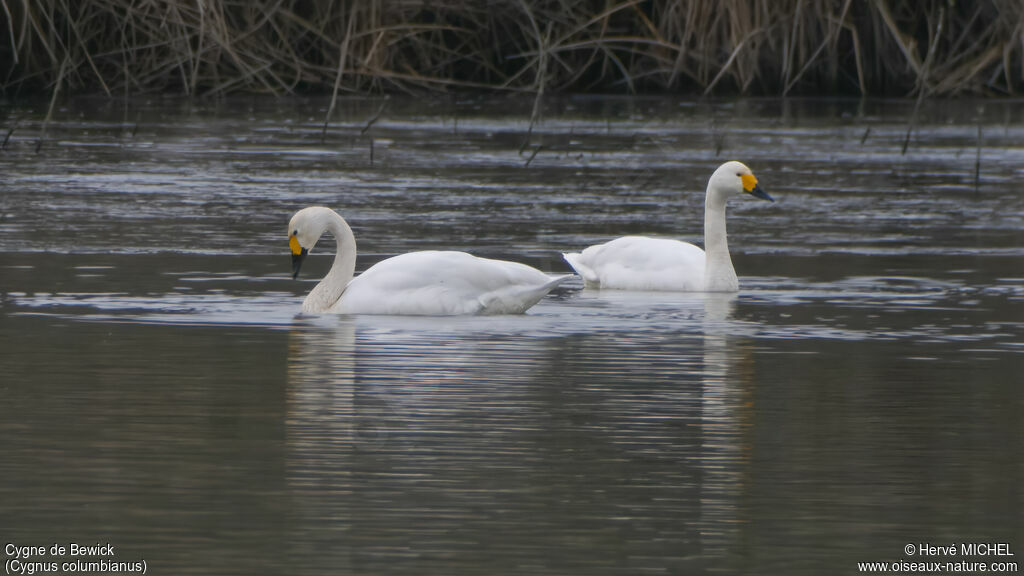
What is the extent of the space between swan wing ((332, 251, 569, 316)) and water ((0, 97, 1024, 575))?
154mm

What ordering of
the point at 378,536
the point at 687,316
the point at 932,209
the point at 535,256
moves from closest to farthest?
the point at 378,536
the point at 687,316
the point at 535,256
the point at 932,209

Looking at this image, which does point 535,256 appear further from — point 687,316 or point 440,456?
point 440,456

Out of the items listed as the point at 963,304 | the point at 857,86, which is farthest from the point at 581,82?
the point at 963,304

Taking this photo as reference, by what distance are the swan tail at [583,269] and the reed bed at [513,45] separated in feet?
53.9

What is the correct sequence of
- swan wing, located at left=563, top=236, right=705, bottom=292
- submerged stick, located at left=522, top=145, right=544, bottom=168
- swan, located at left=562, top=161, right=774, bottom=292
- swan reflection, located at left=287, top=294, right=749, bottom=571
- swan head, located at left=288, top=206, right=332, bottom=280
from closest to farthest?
swan reflection, located at left=287, top=294, right=749, bottom=571
swan head, located at left=288, top=206, right=332, bottom=280
swan, located at left=562, top=161, right=774, bottom=292
swan wing, located at left=563, top=236, right=705, bottom=292
submerged stick, located at left=522, top=145, right=544, bottom=168

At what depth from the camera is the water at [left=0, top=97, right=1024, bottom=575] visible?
5621mm

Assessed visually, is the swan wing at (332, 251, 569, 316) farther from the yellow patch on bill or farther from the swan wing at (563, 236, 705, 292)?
the yellow patch on bill

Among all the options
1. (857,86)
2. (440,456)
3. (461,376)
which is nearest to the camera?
(440,456)

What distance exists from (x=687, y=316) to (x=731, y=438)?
3781mm

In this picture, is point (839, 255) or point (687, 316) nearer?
point (687, 316)

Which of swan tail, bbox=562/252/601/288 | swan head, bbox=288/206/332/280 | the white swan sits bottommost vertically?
swan tail, bbox=562/252/601/288

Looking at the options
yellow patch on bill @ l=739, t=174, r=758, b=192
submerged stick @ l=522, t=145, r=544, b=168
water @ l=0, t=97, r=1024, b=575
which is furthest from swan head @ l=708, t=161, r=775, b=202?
submerged stick @ l=522, t=145, r=544, b=168

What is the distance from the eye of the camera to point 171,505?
583 centimetres

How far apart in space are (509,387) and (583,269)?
13.9 ft
